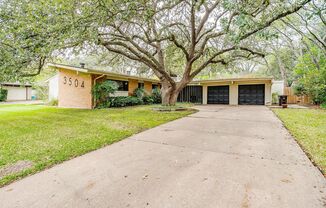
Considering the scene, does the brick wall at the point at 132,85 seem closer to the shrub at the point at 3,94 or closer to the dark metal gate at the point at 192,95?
the dark metal gate at the point at 192,95

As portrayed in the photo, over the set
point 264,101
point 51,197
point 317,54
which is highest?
point 317,54

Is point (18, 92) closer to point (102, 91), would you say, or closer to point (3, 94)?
point (3, 94)

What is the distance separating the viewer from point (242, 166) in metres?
3.12

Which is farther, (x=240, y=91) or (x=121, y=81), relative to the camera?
(x=240, y=91)

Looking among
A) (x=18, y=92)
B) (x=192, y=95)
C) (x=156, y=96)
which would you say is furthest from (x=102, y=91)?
(x=18, y=92)

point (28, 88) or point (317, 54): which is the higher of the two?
point (317, 54)

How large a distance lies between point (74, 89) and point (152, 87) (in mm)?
7475

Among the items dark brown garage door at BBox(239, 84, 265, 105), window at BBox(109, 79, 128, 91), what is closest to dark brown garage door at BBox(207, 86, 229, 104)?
dark brown garage door at BBox(239, 84, 265, 105)

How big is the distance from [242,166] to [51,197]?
2.85 m

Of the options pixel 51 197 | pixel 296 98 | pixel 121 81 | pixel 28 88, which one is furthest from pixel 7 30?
pixel 28 88

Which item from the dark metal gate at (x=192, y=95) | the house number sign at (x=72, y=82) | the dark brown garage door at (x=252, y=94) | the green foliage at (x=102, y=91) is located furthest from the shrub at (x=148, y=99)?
the dark brown garage door at (x=252, y=94)

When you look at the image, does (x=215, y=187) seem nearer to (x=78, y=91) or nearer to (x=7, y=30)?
(x=7, y=30)

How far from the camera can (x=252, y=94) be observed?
53.7ft

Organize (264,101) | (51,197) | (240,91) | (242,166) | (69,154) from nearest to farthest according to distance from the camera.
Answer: (51,197), (242,166), (69,154), (264,101), (240,91)
